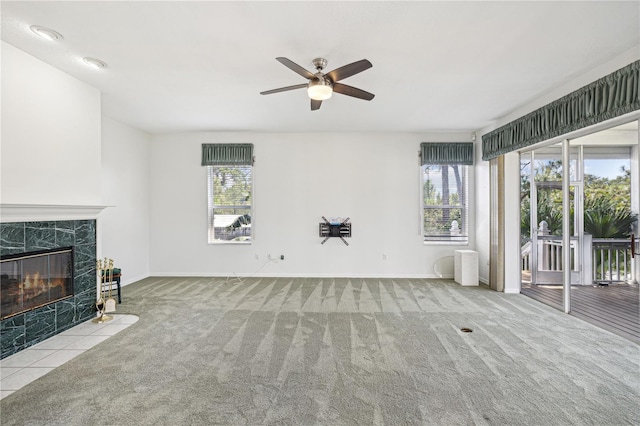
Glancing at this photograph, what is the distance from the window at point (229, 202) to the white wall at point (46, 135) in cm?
229

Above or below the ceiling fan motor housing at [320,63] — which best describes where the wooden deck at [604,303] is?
below

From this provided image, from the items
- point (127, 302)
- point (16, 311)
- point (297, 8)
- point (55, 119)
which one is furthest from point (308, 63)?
point (127, 302)

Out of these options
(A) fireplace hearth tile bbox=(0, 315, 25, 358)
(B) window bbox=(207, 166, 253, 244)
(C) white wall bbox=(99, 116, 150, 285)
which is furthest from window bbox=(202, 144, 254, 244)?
(A) fireplace hearth tile bbox=(0, 315, 25, 358)

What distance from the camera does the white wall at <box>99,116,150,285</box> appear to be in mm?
4824

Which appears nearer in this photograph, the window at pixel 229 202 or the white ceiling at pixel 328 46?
the white ceiling at pixel 328 46

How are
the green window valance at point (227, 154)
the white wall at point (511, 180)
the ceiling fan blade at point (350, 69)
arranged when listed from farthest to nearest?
the green window valance at point (227, 154)
the white wall at point (511, 180)
the ceiling fan blade at point (350, 69)

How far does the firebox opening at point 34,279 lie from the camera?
2.79 metres

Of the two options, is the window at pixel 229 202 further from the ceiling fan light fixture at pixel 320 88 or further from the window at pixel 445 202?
the window at pixel 445 202

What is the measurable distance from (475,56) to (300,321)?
3394 millimetres

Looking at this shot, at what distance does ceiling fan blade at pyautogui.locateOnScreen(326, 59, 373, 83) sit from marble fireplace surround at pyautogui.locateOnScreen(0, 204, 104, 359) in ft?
10.2

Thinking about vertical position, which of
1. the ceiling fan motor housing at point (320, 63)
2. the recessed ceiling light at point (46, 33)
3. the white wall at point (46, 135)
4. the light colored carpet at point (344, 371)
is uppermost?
the recessed ceiling light at point (46, 33)

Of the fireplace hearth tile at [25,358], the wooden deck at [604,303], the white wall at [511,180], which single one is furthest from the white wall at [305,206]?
the fireplace hearth tile at [25,358]

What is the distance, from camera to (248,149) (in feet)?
19.0

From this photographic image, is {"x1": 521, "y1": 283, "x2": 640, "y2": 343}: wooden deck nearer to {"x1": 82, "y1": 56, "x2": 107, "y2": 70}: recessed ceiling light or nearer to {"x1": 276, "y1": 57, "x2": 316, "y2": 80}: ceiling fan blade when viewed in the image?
{"x1": 276, "y1": 57, "x2": 316, "y2": 80}: ceiling fan blade
